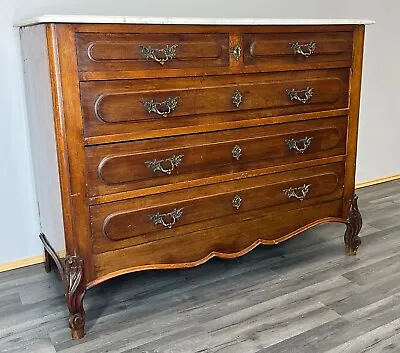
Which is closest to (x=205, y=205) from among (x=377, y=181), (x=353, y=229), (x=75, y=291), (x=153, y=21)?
(x=75, y=291)

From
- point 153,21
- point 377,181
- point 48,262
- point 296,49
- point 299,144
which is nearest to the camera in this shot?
point 153,21

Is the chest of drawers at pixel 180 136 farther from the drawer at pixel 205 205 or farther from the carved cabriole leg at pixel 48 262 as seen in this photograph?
the carved cabriole leg at pixel 48 262

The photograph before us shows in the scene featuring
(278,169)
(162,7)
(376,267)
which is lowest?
(376,267)

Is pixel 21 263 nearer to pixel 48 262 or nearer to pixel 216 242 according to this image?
pixel 48 262

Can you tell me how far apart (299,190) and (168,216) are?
61cm

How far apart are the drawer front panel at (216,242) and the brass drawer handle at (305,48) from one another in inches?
25.2

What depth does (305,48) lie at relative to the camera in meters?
1.90

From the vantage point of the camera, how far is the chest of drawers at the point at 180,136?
1.56 metres

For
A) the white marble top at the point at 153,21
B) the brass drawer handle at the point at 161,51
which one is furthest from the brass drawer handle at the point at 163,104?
the white marble top at the point at 153,21

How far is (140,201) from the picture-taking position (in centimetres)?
171

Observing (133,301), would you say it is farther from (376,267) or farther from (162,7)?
(162,7)

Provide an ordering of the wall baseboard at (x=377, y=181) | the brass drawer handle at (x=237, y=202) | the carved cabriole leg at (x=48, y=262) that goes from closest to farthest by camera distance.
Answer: the brass drawer handle at (x=237, y=202) → the carved cabriole leg at (x=48, y=262) → the wall baseboard at (x=377, y=181)

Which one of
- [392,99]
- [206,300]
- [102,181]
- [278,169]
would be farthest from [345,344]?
[392,99]

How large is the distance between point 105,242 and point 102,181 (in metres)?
0.22
